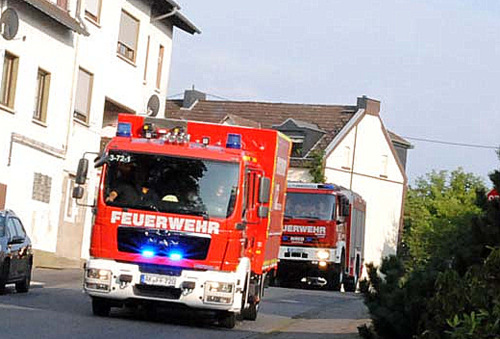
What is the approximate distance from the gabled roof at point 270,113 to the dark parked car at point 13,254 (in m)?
44.4

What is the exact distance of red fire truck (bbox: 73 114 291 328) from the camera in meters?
16.8

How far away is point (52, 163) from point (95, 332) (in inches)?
766

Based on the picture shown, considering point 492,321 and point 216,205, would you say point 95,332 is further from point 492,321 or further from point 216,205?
point 492,321

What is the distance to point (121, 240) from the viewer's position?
16.9 meters

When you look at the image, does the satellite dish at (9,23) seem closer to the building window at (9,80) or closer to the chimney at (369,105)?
the building window at (9,80)

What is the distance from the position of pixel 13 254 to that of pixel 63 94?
14218 mm

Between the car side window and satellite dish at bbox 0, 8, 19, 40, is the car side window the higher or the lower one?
the lower one

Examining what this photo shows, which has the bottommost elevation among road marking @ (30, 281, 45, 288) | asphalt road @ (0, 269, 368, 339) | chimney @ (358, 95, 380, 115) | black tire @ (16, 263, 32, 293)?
road marking @ (30, 281, 45, 288)

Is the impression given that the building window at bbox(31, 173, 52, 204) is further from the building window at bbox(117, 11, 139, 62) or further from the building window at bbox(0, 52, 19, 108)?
the building window at bbox(117, 11, 139, 62)

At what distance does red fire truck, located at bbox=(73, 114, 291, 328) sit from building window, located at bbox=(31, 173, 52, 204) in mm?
16008

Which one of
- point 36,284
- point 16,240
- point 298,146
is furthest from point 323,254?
point 298,146

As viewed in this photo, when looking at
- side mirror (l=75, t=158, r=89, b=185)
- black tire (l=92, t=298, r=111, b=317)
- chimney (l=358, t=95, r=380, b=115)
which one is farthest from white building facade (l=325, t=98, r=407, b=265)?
side mirror (l=75, t=158, r=89, b=185)

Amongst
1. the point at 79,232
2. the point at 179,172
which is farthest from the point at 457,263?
the point at 79,232

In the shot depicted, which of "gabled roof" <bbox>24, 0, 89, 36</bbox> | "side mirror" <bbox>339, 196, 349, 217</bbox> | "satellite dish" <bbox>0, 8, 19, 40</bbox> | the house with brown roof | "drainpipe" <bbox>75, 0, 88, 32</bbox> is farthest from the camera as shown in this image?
the house with brown roof
